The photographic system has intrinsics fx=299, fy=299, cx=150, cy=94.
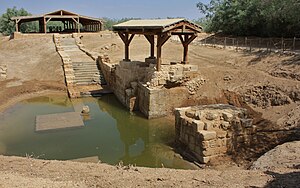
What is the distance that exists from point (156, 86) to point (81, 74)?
8.16 metres

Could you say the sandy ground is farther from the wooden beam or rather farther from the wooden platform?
the wooden platform

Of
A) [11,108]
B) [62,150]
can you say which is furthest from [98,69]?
[62,150]

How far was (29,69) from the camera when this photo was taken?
21797 millimetres

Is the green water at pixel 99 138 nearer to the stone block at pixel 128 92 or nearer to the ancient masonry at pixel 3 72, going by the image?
the stone block at pixel 128 92

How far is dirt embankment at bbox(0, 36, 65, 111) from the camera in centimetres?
1777

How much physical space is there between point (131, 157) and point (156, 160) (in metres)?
0.87

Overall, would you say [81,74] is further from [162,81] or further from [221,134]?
[221,134]

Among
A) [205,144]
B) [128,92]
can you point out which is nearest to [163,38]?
[128,92]

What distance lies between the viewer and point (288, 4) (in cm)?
1973

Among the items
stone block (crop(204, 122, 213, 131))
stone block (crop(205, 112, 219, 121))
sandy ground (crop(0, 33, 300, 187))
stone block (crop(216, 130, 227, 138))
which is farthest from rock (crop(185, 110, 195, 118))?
sandy ground (crop(0, 33, 300, 187))

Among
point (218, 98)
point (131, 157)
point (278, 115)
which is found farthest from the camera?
point (218, 98)

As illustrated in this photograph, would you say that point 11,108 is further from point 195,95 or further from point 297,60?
point 297,60

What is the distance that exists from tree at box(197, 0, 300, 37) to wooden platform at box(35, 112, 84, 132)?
1487 centimetres

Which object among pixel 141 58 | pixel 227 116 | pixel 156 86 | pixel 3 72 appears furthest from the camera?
pixel 141 58
